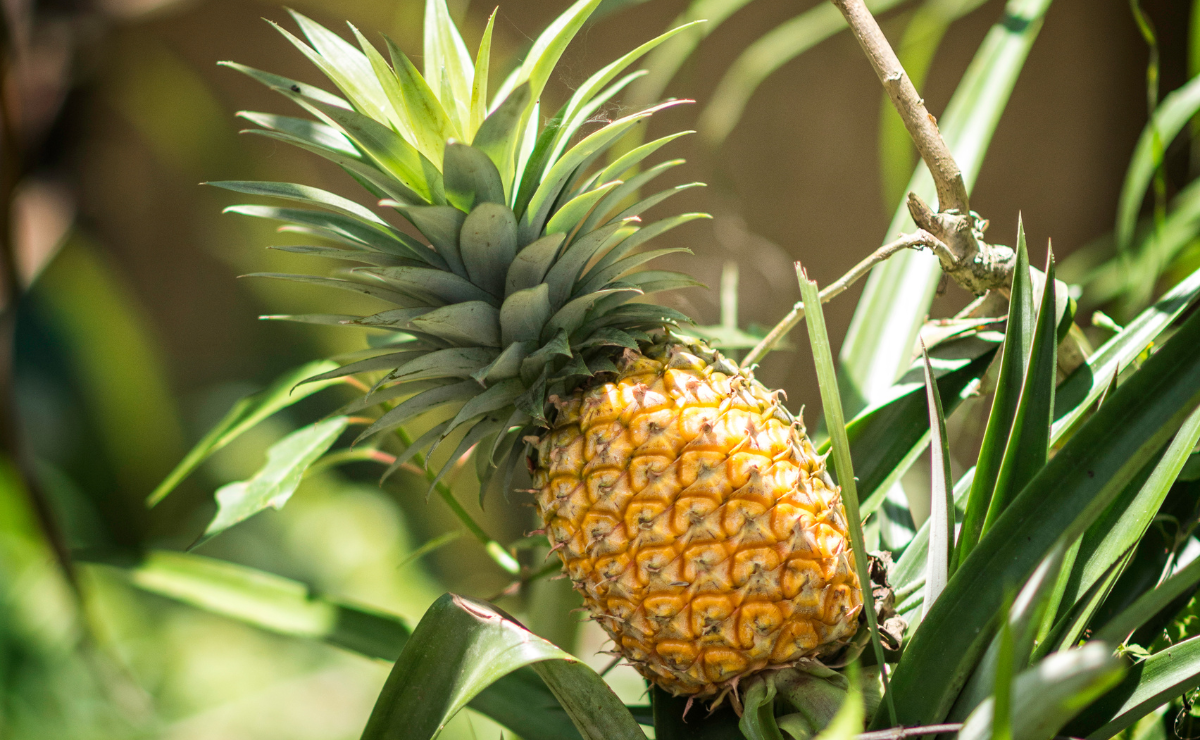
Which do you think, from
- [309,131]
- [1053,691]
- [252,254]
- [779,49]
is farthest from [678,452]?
[252,254]

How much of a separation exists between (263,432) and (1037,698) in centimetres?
177

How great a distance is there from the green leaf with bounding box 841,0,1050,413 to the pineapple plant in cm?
8

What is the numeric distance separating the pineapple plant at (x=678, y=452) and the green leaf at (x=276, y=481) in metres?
0.01

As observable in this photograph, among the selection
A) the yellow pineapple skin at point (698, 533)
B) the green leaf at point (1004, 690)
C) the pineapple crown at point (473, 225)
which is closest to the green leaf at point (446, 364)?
the pineapple crown at point (473, 225)

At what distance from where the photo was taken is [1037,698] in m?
0.32

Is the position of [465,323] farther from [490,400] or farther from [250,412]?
[250,412]

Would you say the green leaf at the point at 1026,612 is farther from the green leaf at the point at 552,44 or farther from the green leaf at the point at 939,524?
the green leaf at the point at 552,44

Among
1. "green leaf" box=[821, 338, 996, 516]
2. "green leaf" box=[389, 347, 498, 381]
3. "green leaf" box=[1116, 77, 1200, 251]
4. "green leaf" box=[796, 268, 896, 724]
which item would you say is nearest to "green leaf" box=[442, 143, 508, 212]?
"green leaf" box=[389, 347, 498, 381]

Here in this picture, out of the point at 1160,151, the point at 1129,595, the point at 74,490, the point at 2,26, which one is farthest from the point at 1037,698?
the point at 74,490

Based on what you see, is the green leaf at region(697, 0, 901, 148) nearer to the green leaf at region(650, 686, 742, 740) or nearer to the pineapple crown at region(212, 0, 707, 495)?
the pineapple crown at region(212, 0, 707, 495)

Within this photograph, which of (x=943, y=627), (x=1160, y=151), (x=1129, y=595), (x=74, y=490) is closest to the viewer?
(x=943, y=627)

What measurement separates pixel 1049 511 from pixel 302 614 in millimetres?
683

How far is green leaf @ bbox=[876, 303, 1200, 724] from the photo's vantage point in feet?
1.25

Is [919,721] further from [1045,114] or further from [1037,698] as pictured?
[1045,114]
